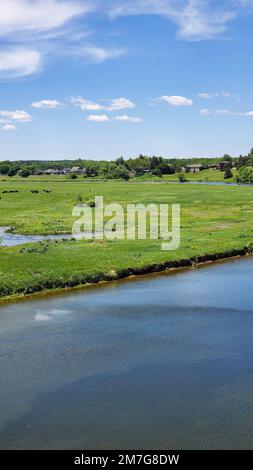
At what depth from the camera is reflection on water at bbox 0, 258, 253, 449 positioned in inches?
667

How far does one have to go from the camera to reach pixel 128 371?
2148cm

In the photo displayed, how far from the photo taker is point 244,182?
18388 cm

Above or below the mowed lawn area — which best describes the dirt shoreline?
below

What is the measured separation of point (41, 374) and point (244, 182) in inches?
6701

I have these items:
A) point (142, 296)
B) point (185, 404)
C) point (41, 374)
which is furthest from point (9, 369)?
point (142, 296)

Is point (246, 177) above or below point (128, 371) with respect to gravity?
above

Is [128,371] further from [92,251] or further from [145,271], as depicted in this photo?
[92,251]

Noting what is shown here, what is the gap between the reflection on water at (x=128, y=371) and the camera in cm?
1694
